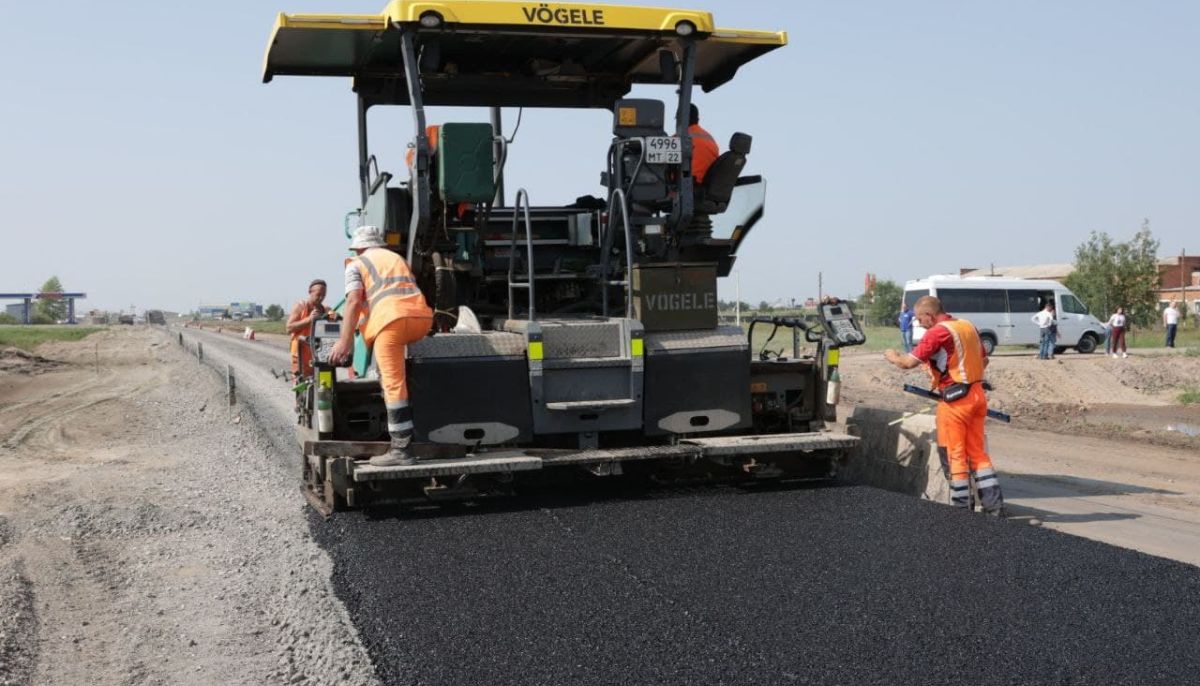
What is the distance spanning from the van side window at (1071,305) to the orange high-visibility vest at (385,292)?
24531 mm

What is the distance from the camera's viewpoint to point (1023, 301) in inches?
1085

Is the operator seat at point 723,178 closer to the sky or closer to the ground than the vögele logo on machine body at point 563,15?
closer to the ground

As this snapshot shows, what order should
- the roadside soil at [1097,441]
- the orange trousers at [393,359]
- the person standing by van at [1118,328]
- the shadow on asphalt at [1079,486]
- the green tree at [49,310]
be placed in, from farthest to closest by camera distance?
the green tree at [49,310], the person standing by van at [1118,328], the shadow on asphalt at [1079,486], the roadside soil at [1097,441], the orange trousers at [393,359]

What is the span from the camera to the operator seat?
23.5 ft

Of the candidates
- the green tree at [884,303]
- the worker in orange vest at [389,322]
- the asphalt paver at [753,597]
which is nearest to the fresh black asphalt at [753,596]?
the asphalt paver at [753,597]

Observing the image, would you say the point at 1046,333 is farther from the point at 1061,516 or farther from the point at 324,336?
the point at 324,336

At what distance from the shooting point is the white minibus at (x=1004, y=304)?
27062 mm

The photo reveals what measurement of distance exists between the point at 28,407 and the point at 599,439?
14131mm

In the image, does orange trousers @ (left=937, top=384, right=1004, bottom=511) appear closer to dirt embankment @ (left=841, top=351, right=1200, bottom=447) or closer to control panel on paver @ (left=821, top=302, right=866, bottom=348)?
control panel on paver @ (left=821, top=302, right=866, bottom=348)

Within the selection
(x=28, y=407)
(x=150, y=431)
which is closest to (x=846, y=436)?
(x=150, y=431)

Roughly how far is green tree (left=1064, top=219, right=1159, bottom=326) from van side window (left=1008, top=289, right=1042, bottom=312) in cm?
1532

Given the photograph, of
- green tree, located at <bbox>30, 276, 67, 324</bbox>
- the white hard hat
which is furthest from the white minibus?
green tree, located at <bbox>30, 276, 67, 324</bbox>

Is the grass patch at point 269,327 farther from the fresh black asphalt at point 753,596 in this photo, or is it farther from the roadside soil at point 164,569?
the fresh black asphalt at point 753,596

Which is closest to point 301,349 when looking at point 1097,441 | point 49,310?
point 1097,441
